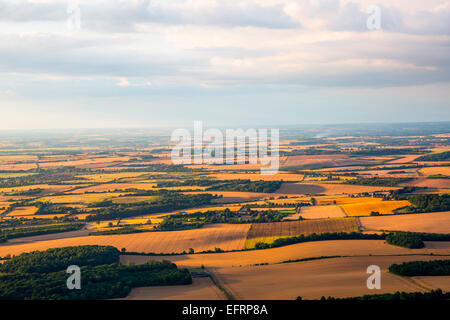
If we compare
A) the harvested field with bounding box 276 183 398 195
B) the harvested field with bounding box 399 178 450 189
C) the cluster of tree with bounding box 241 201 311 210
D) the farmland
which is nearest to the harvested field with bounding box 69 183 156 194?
the farmland

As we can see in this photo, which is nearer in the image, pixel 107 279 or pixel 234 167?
pixel 107 279

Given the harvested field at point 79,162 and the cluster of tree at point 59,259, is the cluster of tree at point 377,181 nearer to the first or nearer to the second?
the cluster of tree at point 59,259

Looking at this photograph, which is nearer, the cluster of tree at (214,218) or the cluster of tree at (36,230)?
the cluster of tree at (36,230)

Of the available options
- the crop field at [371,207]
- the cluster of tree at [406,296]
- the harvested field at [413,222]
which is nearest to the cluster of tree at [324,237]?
the harvested field at [413,222]

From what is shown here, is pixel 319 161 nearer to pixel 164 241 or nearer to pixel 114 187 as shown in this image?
pixel 114 187

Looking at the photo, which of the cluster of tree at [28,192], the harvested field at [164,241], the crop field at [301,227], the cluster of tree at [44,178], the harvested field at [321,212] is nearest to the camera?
the harvested field at [164,241]

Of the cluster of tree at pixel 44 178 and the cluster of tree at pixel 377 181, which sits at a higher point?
the cluster of tree at pixel 377 181
